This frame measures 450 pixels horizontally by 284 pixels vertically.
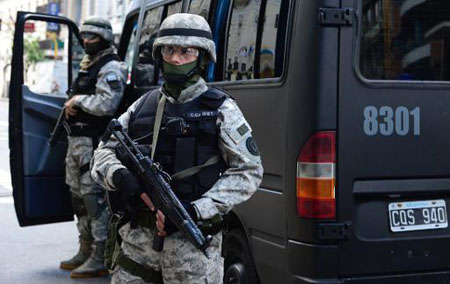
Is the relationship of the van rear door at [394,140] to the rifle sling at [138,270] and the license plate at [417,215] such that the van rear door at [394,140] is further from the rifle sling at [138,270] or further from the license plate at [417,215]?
the rifle sling at [138,270]

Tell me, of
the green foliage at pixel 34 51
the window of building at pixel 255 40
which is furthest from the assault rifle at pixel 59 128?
the green foliage at pixel 34 51

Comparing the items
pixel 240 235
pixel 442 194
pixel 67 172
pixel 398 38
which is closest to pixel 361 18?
pixel 398 38

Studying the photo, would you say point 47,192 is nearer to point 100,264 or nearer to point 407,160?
point 100,264

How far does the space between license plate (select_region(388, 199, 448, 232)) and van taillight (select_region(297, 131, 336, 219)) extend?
334mm

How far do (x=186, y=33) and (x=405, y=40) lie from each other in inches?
49.4

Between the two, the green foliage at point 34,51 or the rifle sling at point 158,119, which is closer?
the rifle sling at point 158,119

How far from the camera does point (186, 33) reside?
122 inches

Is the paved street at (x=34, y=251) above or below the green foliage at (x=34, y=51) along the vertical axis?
below

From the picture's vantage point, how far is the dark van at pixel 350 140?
11.8 feet

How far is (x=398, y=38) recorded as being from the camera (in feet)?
12.5

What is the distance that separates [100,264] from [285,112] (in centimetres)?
276

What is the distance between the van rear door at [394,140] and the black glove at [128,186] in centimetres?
104

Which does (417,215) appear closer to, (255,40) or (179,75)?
(255,40)

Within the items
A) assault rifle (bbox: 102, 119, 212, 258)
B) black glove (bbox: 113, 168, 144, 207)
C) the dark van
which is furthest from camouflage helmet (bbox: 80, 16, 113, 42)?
black glove (bbox: 113, 168, 144, 207)
